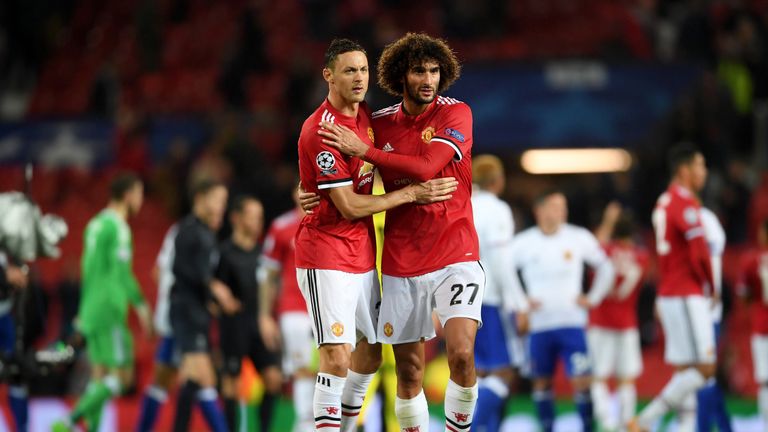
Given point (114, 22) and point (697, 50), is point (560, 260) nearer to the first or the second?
point (697, 50)

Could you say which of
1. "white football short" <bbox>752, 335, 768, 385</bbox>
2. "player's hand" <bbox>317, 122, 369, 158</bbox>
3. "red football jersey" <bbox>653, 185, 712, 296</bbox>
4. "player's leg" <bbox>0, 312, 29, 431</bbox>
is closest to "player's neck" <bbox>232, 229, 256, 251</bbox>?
"player's leg" <bbox>0, 312, 29, 431</bbox>

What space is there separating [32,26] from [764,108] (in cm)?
1434

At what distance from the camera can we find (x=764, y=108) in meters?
16.6

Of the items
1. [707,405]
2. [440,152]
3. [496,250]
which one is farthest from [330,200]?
[707,405]

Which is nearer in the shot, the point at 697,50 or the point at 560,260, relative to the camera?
the point at 560,260

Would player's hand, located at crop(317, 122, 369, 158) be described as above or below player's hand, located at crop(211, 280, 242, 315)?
above

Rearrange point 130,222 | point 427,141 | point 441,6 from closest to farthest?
point 427,141
point 130,222
point 441,6

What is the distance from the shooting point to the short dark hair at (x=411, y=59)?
22.0ft

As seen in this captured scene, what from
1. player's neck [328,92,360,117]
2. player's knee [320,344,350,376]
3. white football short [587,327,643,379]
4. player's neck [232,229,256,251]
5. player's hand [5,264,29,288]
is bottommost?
player's knee [320,344,350,376]

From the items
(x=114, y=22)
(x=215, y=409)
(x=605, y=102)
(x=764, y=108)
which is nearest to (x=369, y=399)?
(x=215, y=409)

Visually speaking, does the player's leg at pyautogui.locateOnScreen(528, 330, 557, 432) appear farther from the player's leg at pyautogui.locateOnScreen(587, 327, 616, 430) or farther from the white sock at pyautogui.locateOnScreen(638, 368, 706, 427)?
the player's leg at pyautogui.locateOnScreen(587, 327, 616, 430)

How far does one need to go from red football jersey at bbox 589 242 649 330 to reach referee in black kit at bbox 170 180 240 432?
4.69 meters

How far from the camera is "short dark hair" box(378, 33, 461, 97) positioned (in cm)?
670

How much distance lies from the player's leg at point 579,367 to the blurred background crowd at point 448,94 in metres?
4.79
